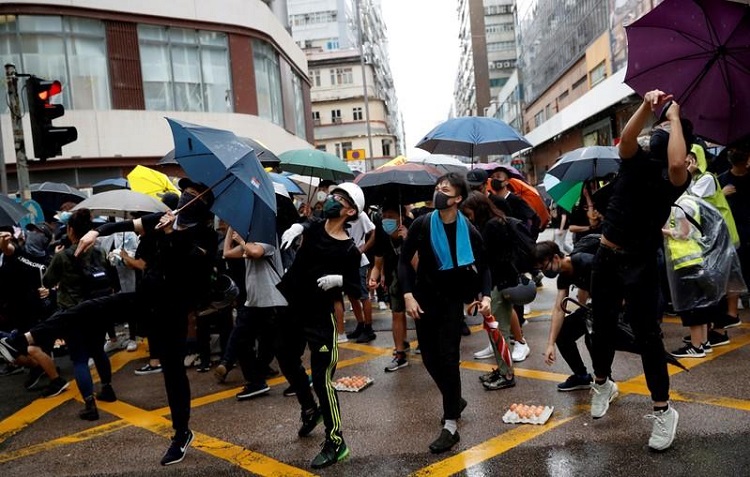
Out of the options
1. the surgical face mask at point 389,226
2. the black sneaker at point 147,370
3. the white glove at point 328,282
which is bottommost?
the black sneaker at point 147,370

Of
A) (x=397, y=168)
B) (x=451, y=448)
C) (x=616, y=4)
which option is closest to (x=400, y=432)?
(x=451, y=448)

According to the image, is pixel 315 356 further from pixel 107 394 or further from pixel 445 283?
pixel 107 394

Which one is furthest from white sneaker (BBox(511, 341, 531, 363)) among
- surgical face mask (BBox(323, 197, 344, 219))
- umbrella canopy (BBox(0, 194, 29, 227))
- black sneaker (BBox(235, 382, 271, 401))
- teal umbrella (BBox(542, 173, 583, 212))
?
umbrella canopy (BBox(0, 194, 29, 227))

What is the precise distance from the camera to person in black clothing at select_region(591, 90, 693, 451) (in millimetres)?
3518

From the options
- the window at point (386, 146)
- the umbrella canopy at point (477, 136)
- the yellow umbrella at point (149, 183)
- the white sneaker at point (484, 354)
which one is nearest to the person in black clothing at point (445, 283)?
the white sneaker at point (484, 354)

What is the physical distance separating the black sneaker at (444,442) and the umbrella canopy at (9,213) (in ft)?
15.4

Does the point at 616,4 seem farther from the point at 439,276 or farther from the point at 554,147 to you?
the point at 439,276

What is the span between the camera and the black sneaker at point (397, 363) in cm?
587

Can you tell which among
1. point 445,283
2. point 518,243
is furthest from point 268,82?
point 445,283

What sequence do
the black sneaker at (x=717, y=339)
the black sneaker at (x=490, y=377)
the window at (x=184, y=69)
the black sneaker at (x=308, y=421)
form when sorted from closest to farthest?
the black sneaker at (x=308, y=421), the black sneaker at (x=490, y=377), the black sneaker at (x=717, y=339), the window at (x=184, y=69)

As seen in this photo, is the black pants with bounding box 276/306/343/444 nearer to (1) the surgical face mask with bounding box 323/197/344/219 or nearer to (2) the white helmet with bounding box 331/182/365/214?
(1) the surgical face mask with bounding box 323/197/344/219

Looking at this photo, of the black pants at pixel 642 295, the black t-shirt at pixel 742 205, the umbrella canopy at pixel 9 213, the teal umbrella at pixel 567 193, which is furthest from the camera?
the teal umbrella at pixel 567 193

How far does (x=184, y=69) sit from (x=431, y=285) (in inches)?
733

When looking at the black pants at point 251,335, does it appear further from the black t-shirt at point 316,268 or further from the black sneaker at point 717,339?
the black sneaker at point 717,339
